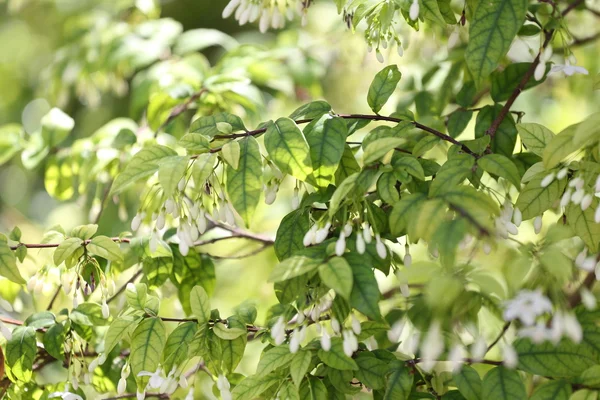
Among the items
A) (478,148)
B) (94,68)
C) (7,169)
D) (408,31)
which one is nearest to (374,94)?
(478,148)

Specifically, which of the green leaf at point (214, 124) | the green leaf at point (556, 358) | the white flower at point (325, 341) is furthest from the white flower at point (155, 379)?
the green leaf at point (556, 358)

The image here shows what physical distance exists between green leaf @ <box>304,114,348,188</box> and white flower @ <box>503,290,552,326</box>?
313 millimetres

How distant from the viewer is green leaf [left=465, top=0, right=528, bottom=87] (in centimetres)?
92

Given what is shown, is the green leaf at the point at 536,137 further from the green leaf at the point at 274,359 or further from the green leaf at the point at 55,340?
the green leaf at the point at 55,340

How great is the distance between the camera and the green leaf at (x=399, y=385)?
2.90 ft

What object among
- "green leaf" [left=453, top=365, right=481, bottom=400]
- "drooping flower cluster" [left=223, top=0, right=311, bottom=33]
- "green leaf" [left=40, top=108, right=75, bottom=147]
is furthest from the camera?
"green leaf" [left=40, top=108, right=75, bottom=147]

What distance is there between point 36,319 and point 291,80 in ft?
3.41

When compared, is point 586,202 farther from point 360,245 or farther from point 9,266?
point 9,266

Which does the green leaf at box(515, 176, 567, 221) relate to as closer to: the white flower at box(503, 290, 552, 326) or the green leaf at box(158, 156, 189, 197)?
the white flower at box(503, 290, 552, 326)

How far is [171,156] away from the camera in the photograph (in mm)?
923

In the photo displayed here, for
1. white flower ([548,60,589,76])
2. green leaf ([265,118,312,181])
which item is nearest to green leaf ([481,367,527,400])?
green leaf ([265,118,312,181])

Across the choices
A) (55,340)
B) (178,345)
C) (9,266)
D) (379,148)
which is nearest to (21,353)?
(55,340)

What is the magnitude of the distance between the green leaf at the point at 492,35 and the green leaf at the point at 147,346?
573 millimetres

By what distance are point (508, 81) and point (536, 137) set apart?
303 millimetres
